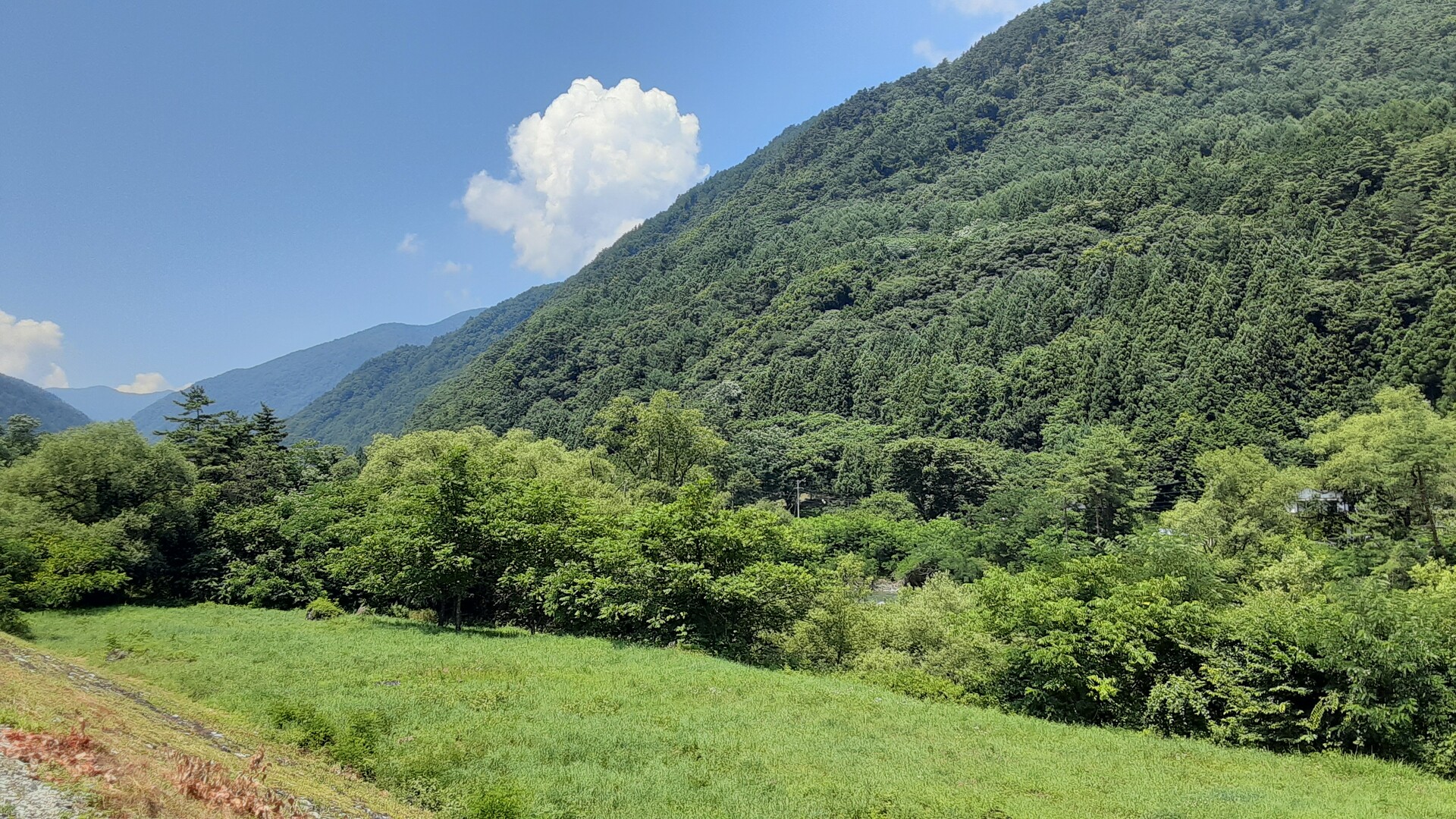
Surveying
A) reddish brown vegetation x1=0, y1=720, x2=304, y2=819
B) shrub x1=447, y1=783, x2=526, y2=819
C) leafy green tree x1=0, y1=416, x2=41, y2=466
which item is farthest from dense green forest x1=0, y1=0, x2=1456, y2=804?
reddish brown vegetation x1=0, y1=720, x2=304, y2=819

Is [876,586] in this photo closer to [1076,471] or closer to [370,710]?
[1076,471]

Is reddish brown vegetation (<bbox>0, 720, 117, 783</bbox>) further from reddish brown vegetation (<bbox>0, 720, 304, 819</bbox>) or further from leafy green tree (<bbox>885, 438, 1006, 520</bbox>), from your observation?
leafy green tree (<bbox>885, 438, 1006, 520</bbox>)

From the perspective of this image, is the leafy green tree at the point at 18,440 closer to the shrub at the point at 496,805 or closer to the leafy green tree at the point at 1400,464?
the shrub at the point at 496,805

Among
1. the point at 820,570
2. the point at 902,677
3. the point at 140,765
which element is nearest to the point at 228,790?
the point at 140,765

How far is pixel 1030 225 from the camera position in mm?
141625

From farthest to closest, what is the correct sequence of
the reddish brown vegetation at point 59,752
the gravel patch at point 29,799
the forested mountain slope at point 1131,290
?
the forested mountain slope at point 1131,290 < the reddish brown vegetation at point 59,752 < the gravel patch at point 29,799

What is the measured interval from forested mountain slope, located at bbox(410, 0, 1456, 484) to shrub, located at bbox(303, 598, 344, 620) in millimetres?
72732

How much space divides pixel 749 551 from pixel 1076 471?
44857mm

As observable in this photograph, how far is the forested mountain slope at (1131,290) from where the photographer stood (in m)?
69.1

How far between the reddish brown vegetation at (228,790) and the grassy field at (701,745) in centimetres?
244

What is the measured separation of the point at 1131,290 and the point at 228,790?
114434 millimetres

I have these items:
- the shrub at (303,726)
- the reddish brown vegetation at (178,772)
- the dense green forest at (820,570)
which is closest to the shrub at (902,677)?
the dense green forest at (820,570)

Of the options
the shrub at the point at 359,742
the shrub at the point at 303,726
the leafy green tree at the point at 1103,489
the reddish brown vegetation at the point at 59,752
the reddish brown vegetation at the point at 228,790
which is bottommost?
the leafy green tree at the point at 1103,489

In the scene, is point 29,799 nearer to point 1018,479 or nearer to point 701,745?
point 701,745
